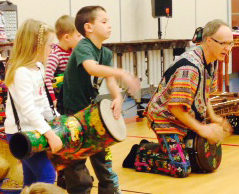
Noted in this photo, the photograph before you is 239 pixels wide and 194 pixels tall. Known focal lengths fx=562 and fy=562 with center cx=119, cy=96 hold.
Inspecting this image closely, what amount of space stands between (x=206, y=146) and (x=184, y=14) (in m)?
6.70

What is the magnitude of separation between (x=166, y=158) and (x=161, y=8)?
217 inches

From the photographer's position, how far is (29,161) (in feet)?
10.0

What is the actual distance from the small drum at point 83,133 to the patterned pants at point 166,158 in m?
1.32

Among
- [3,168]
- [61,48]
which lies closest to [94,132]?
[3,168]

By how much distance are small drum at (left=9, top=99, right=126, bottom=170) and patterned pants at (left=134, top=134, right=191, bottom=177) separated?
1.32 m

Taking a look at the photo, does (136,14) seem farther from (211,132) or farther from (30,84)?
(30,84)

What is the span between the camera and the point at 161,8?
9617mm

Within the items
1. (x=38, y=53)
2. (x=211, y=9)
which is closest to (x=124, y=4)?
(x=211, y=9)

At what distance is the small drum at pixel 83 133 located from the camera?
2.98 metres

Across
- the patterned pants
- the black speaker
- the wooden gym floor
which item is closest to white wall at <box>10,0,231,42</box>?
the black speaker

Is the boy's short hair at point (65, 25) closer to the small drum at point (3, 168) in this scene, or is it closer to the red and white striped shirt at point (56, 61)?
the red and white striped shirt at point (56, 61)

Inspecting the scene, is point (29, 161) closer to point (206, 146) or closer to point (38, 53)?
point (38, 53)

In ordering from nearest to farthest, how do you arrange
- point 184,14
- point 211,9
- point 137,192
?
1. point 137,192
2. point 184,14
3. point 211,9

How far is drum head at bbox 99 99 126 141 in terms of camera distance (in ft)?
10.1
